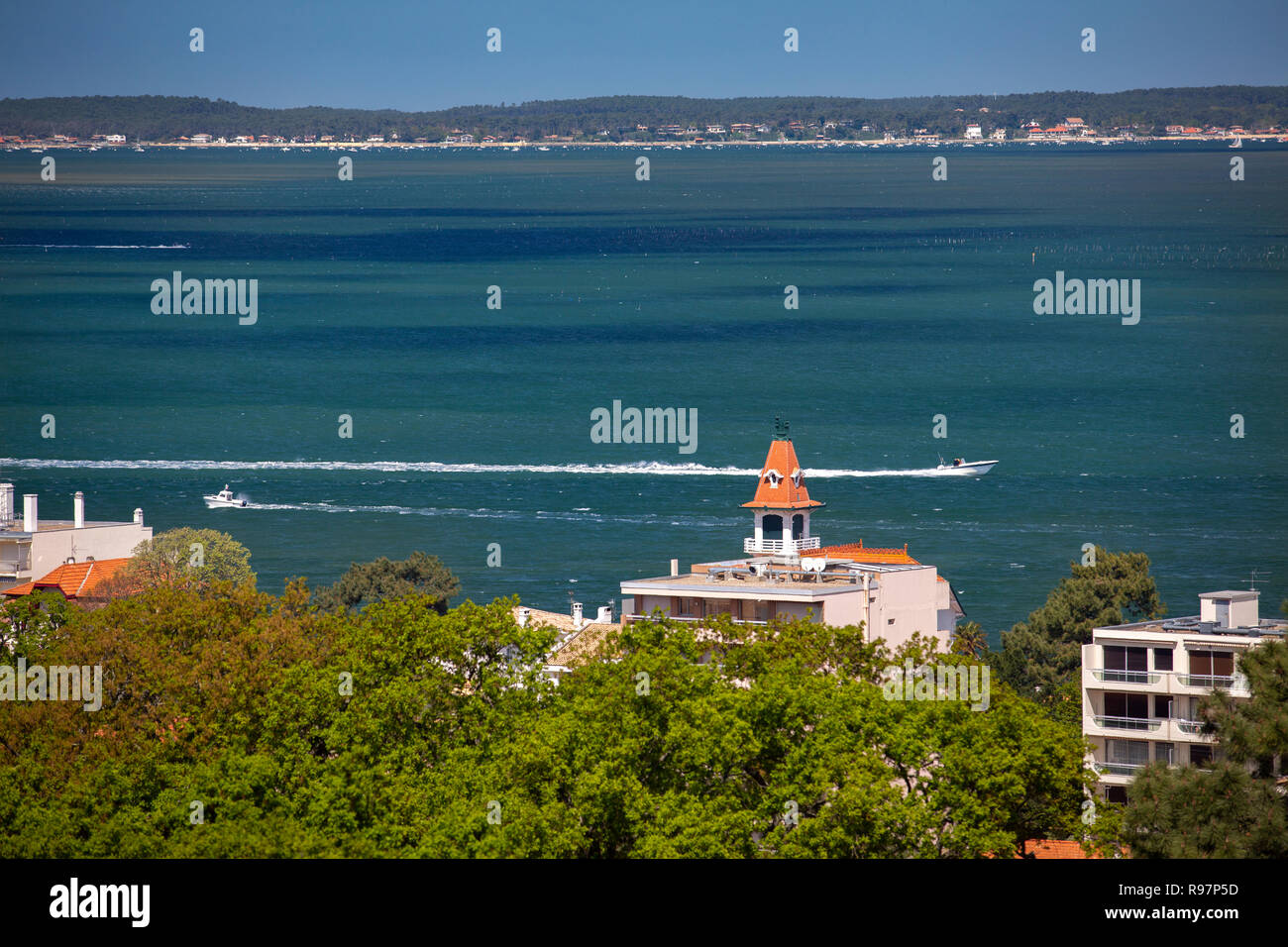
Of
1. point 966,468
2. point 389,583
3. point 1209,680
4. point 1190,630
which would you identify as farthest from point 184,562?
point 966,468

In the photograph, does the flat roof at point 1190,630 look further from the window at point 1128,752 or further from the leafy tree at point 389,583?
the leafy tree at point 389,583

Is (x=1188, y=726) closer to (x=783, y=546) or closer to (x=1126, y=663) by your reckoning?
(x=1126, y=663)

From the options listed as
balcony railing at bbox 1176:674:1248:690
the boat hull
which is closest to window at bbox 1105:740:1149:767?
balcony railing at bbox 1176:674:1248:690

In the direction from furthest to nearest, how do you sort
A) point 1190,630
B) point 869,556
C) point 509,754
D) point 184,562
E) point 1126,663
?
point 184,562 < point 869,556 < point 1190,630 < point 1126,663 < point 509,754

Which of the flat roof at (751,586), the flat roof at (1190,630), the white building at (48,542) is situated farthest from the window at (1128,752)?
the white building at (48,542)

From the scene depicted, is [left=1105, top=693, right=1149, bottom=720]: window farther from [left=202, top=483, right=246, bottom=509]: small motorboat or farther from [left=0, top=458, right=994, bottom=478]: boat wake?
[left=202, top=483, right=246, bottom=509]: small motorboat
